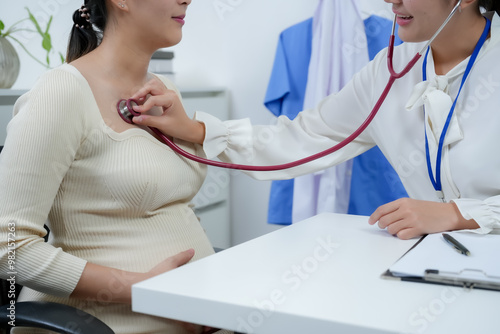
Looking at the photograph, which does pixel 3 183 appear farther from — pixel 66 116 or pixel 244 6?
pixel 244 6

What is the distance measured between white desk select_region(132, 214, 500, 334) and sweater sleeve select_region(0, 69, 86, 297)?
285 millimetres

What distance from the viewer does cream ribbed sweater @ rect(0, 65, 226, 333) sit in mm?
957

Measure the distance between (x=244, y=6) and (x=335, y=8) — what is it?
0.53 meters

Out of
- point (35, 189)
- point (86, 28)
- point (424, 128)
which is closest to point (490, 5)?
point (424, 128)

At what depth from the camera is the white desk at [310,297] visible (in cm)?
61

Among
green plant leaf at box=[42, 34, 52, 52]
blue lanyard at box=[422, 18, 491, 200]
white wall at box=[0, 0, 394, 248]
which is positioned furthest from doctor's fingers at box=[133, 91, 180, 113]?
white wall at box=[0, 0, 394, 248]

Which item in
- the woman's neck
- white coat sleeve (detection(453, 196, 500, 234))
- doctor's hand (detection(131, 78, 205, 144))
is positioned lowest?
white coat sleeve (detection(453, 196, 500, 234))

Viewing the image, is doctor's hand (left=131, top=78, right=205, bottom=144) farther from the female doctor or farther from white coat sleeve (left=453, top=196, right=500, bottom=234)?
white coat sleeve (left=453, top=196, right=500, bottom=234)

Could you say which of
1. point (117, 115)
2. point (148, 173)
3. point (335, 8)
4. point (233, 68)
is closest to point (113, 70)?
point (117, 115)

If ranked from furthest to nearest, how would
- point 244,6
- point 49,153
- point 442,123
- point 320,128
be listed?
1. point 244,6
2. point 320,128
3. point 442,123
4. point 49,153

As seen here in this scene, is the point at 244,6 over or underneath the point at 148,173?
over

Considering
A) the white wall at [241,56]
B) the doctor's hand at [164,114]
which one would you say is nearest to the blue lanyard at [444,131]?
the doctor's hand at [164,114]

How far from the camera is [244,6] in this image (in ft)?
8.52

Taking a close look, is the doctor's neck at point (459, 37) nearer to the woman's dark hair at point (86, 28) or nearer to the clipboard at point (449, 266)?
the clipboard at point (449, 266)
